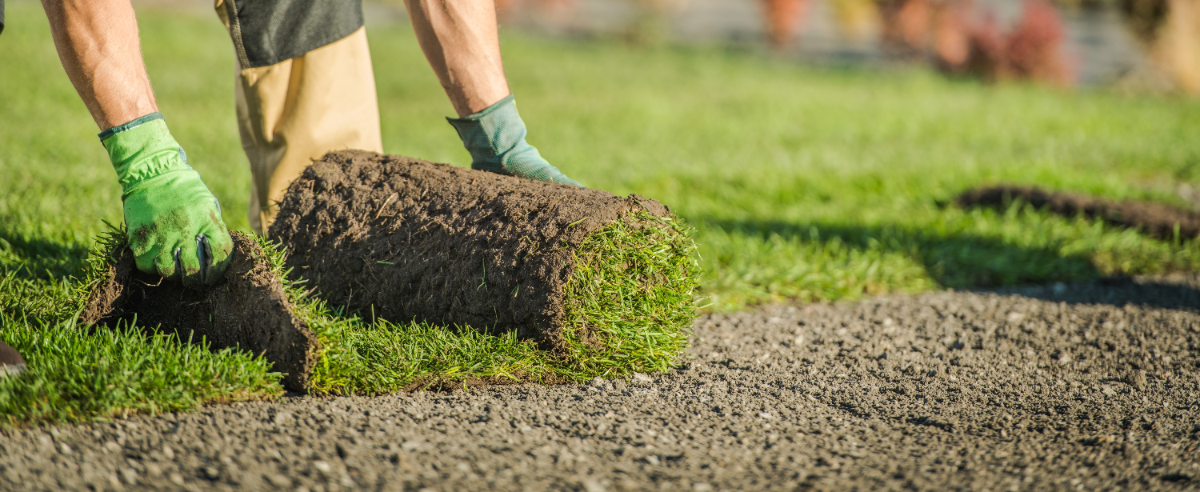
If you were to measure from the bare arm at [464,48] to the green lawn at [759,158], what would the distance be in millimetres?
1158

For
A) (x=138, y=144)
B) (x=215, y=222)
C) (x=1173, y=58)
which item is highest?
(x=138, y=144)

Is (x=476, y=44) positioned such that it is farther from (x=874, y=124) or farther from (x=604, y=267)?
(x=874, y=124)

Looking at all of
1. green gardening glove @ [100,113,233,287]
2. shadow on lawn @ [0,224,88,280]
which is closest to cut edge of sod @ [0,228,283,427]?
green gardening glove @ [100,113,233,287]

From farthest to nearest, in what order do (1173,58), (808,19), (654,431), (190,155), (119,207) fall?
(808,19) → (1173,58) → (190,155) → (119,207) → (654,431)

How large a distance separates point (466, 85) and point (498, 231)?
0.63 metres

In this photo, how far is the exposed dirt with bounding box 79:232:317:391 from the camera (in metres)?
2.26

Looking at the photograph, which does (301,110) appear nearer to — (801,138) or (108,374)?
(108,374)

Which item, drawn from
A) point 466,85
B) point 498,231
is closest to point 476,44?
point 466,85

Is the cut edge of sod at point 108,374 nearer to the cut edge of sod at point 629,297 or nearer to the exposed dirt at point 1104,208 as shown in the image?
the cut edge of sod at point 629,297

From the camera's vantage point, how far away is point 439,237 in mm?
2617

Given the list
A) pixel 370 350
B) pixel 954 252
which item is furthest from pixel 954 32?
pixel 370 350

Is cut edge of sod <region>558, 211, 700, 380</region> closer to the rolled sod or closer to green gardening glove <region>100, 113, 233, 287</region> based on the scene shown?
the rolled sod

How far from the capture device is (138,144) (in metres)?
2.34

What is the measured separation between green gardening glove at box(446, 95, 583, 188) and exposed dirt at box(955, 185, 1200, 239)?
3.41 m
